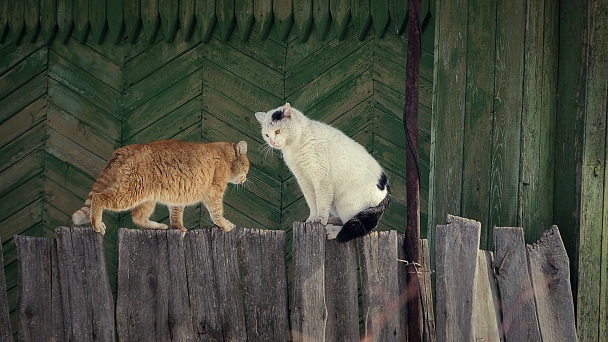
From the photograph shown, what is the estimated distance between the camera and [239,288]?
432 centimetres

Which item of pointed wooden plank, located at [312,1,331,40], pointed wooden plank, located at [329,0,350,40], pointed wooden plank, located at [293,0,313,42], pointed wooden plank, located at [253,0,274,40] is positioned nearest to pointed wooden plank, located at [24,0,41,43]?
pointed wooden plank, located at [253,0,274,40]

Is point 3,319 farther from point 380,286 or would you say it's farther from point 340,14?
point 340,14

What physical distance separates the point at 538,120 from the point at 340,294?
1661mm

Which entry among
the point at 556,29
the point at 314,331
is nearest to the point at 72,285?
the point at 314,331

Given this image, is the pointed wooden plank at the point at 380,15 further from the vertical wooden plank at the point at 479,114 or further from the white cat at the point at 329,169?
the white cat at the point at 329,169

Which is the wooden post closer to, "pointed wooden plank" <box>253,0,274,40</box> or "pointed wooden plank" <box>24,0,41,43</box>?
"pointed wooden plank" <box>253,0,274,40</box>

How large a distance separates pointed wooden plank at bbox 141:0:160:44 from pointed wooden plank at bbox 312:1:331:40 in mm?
1117

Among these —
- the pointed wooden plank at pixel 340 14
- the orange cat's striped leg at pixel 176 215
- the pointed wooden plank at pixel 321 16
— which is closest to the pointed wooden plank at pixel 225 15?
the pointed wooden plank at pixel 321 16

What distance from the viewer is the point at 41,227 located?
6.71 meters

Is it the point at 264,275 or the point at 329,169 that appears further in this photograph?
the point at 329,169

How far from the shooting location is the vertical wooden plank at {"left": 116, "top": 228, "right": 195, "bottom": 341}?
4246mm

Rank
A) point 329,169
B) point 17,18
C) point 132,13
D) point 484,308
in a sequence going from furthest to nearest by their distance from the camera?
1. point 17,18
2. point 132,13
3. point 329,169
4. point 484,308

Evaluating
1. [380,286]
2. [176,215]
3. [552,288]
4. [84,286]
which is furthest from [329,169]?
[84,286]

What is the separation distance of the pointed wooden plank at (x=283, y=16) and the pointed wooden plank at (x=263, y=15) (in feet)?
0.12
